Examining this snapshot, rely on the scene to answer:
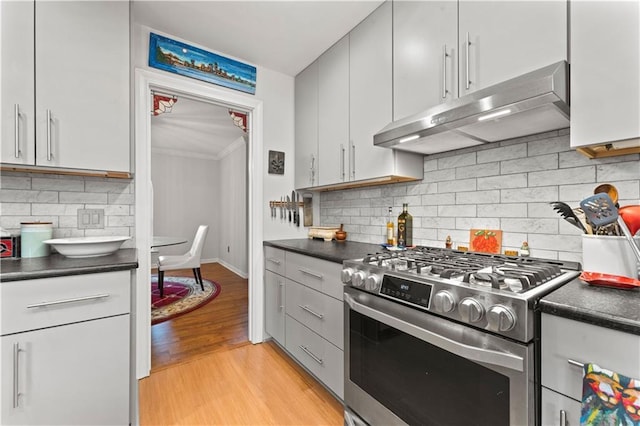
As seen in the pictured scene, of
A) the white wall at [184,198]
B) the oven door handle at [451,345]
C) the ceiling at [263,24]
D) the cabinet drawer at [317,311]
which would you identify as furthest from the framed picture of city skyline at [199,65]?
the white wall at [184,198]

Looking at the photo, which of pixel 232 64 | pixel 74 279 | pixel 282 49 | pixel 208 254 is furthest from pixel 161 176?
pixel 74 279

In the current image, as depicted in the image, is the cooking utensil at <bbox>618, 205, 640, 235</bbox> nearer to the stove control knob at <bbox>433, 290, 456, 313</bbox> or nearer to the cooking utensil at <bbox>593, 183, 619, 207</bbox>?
the cooking utensil at <bbox>593, 183, 619, 207</bbox>

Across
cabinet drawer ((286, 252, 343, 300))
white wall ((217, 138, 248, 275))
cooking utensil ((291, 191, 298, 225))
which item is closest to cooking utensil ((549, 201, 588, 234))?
cabinet drawer ((286, 252, 343, 300))

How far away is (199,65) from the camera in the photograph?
2.30 m

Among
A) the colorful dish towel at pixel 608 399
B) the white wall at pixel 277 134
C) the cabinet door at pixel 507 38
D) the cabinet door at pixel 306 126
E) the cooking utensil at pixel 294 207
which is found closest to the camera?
the colorful dish towel at pixel 608 399

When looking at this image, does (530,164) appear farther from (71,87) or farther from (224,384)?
(71,87)

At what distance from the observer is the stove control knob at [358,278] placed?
4.46ft

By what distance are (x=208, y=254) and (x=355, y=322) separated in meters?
5.67

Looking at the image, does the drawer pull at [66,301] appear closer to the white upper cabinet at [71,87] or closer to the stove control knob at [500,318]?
the white upper cabinet at [71,87]

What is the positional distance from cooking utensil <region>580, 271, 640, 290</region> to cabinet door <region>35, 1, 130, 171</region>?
7.49 feet

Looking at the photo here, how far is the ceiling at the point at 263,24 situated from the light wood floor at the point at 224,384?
2530 mm

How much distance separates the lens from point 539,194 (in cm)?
141

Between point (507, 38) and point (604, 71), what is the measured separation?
39cm

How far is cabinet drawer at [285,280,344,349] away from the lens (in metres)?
1.65
